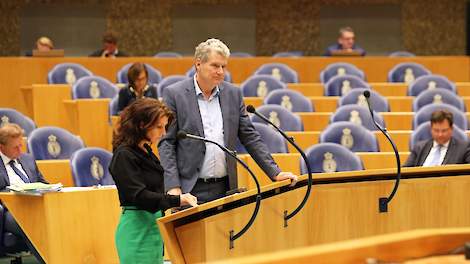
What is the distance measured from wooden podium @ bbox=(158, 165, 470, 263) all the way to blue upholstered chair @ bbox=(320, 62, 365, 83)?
21.6 feet

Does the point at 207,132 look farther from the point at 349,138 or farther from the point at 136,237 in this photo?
the point at 349,138

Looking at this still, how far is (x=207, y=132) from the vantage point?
5191 millimetres

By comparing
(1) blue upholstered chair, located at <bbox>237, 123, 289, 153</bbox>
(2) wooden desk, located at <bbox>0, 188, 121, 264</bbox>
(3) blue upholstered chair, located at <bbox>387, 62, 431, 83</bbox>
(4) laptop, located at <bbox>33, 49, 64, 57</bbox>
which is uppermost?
(4) laptop, located at <bbox>33, 49, 64, 57</bbox>

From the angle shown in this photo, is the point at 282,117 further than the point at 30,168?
Yes

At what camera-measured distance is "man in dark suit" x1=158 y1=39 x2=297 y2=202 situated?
504 cm

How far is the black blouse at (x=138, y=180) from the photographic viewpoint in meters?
4.43

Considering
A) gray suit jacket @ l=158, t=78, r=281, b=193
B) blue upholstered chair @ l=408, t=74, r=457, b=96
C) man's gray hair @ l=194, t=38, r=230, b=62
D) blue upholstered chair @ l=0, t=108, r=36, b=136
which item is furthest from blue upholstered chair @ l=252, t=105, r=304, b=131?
man's gray hair @ l=194, t=38, r=230, b=62

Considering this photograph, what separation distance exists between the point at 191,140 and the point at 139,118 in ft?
2.12

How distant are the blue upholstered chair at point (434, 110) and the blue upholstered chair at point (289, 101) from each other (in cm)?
124

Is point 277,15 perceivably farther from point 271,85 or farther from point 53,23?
point 271,85

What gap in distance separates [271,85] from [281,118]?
5.92 ft

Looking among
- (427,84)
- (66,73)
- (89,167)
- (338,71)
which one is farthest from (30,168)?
(338,71)

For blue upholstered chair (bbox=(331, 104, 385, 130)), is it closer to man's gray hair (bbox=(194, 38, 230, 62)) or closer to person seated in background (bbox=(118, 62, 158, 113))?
person seated in background (bbox=(118, 62, 158, 113))

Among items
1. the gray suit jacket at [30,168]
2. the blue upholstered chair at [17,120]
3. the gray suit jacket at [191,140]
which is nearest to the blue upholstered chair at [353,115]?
the blue upholstered chair at [17,120]
